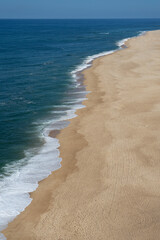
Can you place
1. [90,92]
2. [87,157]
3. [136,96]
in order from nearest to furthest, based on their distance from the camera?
[87,157] → [136,96] → [90,92]

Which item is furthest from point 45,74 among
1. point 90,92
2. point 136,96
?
point 136,96

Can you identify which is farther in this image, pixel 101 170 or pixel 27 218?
pixel 101 170

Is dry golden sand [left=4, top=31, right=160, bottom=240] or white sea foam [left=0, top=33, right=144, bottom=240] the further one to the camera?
white sea foam [left=0, top=33, right=144, bottom=240]

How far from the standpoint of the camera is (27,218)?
1077 centimetres

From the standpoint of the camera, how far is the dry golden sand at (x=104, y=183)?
9945mm

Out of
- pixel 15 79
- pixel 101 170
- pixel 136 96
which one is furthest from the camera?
pixel 15 79

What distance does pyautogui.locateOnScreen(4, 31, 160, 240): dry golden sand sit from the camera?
9.95 metres

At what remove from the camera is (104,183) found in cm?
1243

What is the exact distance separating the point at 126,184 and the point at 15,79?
24.7 m

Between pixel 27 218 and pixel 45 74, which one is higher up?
pixel 45 74

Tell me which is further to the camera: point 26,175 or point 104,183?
point 26,175

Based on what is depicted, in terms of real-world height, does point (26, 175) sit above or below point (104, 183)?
below

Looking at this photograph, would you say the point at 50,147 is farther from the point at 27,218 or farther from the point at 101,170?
the point at 27,218

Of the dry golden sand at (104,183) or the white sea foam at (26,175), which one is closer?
the dry golden sand at (104,183)
